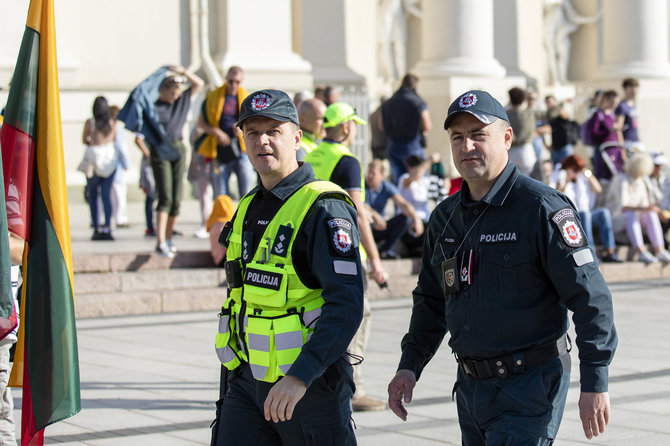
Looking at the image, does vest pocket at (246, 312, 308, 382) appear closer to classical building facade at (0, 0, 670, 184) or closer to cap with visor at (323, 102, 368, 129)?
cap with visor at (323, 102, 368, 129)

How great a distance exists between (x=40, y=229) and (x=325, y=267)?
1.37 m

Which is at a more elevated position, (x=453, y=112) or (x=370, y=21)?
(x=370, y=21)

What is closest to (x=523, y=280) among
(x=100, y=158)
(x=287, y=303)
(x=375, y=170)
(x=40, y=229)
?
(x=287, y=303)

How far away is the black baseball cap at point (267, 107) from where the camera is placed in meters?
4.29

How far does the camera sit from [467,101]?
414 cm

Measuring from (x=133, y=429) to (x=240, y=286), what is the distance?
2737mm

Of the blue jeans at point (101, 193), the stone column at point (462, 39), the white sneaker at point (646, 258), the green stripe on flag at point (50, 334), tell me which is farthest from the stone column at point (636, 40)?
the green stripe on flag at point (50, 334)

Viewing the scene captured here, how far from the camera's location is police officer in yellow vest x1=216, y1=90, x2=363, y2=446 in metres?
4.05

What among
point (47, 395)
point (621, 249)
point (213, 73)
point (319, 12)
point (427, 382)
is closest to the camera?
point (47, 395)

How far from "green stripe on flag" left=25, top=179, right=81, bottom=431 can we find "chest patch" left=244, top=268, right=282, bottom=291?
3.19ft

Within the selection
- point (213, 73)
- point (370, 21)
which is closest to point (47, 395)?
point (213, 73)

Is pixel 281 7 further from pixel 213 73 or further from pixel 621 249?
pixel 621 249

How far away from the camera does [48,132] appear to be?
496cm

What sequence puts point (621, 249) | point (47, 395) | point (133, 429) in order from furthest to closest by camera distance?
point (621, 249) < point (133, 429) < point (47, 395)
